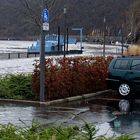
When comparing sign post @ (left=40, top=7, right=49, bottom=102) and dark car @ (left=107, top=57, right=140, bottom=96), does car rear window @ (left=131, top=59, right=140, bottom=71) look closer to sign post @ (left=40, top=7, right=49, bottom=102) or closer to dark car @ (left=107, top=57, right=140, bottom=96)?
dark car @ (left=107, top=57, right=140, bottom=96)

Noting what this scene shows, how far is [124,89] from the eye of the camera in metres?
18.9

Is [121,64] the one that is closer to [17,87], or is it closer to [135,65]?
[135,65]

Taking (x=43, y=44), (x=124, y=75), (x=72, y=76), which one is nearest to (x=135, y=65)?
(x=124, y=75)

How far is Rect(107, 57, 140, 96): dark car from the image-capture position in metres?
18.7

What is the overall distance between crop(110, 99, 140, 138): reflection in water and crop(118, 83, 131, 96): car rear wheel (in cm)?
130

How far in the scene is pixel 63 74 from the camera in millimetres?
17438

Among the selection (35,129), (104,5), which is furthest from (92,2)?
(35,129)

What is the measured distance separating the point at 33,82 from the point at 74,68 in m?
2.01

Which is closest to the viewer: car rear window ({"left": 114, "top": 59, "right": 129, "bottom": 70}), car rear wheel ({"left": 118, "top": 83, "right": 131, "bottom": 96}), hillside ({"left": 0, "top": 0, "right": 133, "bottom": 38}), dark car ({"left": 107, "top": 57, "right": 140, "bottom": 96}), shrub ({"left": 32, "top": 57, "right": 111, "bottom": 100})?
shrub ({"left": 32, "top": 57, "right": 111, "bottom": 100})

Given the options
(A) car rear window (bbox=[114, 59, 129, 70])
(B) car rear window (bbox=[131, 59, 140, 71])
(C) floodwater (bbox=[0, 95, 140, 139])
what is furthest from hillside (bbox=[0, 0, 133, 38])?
(C) floodwater (bbox=[0, 95, 140, 139])

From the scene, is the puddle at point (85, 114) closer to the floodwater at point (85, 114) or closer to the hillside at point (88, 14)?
the floodwater at point (85, 114)

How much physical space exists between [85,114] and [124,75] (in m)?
5.04

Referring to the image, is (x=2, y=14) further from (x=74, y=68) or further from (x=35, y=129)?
(x=35, y=129)

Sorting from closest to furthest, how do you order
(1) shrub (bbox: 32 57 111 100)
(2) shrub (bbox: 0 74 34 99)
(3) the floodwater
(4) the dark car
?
(3) the floodwater
(1) shrub (bbox: 32 57 111 100)
(2) shrub (bbox: 0 74 34 99)
(4) the dark car
